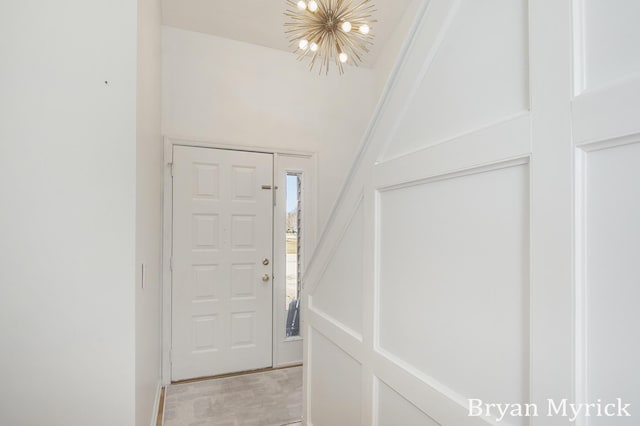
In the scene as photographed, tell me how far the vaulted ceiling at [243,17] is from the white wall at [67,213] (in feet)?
4.93

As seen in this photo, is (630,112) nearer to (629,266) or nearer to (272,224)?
(629,266)

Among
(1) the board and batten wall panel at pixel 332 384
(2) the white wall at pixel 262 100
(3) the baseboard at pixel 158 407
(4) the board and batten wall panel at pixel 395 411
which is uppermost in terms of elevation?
(2) the white wall at pixel 262 100

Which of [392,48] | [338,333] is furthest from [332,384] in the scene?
[392,48]

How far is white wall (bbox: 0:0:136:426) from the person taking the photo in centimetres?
138

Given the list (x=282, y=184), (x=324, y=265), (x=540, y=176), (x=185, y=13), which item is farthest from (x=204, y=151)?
(x=540, y=176)

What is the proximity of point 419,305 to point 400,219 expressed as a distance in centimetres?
26

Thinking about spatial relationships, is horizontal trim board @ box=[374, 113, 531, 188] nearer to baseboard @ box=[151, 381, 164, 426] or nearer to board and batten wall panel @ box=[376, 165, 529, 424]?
board and batten wall panel @ box=[376, 165, 529, 424]

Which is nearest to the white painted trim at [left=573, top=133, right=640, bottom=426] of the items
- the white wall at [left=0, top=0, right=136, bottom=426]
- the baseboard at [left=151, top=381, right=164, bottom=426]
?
the white wall at [left=0, top=0, right=136, bottom=426]

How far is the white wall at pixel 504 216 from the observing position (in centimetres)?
50

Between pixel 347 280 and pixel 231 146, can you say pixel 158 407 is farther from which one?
pixel 231 146

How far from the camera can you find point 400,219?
3.45 ft

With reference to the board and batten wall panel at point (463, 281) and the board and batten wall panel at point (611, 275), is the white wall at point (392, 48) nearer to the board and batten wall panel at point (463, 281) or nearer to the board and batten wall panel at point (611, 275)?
the board and batten wall panel at point (463, 281)

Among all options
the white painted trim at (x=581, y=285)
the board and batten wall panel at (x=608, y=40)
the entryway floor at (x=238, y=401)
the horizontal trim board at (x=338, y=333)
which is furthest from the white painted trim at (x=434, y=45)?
the entryway floor at (x=238, y=401)

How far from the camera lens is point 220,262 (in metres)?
3.02
